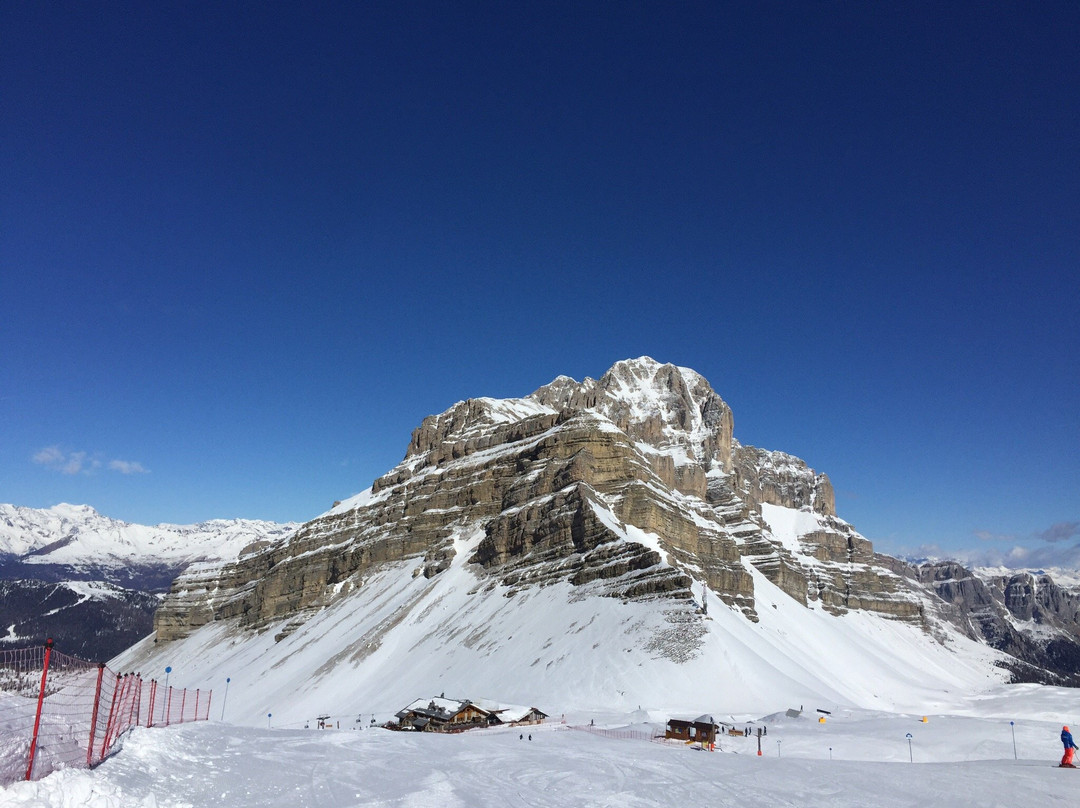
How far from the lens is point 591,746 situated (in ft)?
96.1

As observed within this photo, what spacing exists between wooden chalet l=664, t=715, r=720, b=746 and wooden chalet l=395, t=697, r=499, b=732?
1555 centimetres

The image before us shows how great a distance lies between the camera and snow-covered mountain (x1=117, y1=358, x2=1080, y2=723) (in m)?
70.9

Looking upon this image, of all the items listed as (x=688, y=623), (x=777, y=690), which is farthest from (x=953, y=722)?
(x=688, y=623)

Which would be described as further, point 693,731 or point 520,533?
point 520,533

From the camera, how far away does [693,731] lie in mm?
43312

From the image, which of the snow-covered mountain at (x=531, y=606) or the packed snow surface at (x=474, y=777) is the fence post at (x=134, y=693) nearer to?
the packed snow surface at (x=474, y=777)

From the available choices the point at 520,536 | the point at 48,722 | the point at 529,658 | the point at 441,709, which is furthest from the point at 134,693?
the point at 520,536

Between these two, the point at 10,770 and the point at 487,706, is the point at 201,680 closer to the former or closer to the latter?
the point at 487,706

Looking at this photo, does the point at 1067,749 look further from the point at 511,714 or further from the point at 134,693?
the point at 511,714

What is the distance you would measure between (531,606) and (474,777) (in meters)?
74.2

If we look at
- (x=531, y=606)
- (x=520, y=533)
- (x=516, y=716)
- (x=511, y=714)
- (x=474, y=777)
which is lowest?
(x=516, y=716)

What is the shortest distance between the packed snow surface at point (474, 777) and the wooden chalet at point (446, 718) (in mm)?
24325

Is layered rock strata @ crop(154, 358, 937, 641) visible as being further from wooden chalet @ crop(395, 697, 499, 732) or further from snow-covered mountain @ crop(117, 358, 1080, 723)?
wooden chalet @ crop(395, 697, 499, 732)

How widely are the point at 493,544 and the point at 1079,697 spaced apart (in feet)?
272
